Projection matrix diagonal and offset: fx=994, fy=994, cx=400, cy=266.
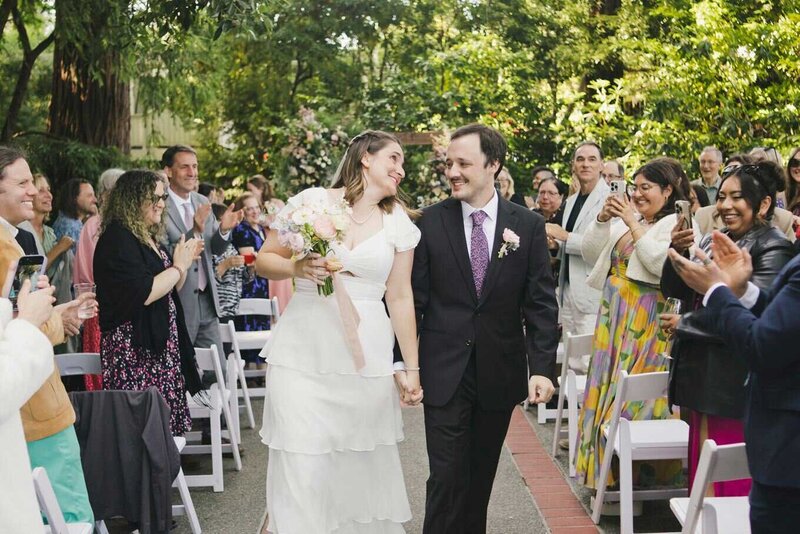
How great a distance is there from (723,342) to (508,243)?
1.07m

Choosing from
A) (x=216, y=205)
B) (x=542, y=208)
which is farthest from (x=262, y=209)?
(x=542, y=208)

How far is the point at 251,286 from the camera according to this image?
11.0 meters

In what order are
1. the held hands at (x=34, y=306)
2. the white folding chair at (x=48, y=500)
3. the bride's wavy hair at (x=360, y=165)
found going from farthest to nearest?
the bride's wavy hair at (x=360, y=165) → the white folding chair at (x=48, y=500) → the held hands at (x=34, y=306)

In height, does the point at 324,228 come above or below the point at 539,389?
above

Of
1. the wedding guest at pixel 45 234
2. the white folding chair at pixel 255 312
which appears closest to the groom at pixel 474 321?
the wedding guest at pixel 45 234

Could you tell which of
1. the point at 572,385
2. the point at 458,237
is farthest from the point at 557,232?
the point at 458,237

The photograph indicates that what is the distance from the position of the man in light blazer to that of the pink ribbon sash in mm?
3499

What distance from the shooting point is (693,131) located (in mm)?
12555

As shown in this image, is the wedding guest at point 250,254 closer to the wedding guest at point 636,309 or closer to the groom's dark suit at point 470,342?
the wedding guest at point 636,309

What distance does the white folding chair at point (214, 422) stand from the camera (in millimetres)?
6766

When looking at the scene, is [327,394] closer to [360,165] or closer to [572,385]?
[360,165]

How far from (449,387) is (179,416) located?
2470 millimetres

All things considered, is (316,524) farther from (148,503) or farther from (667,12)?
(667,12)

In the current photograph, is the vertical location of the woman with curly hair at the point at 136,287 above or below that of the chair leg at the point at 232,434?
above
